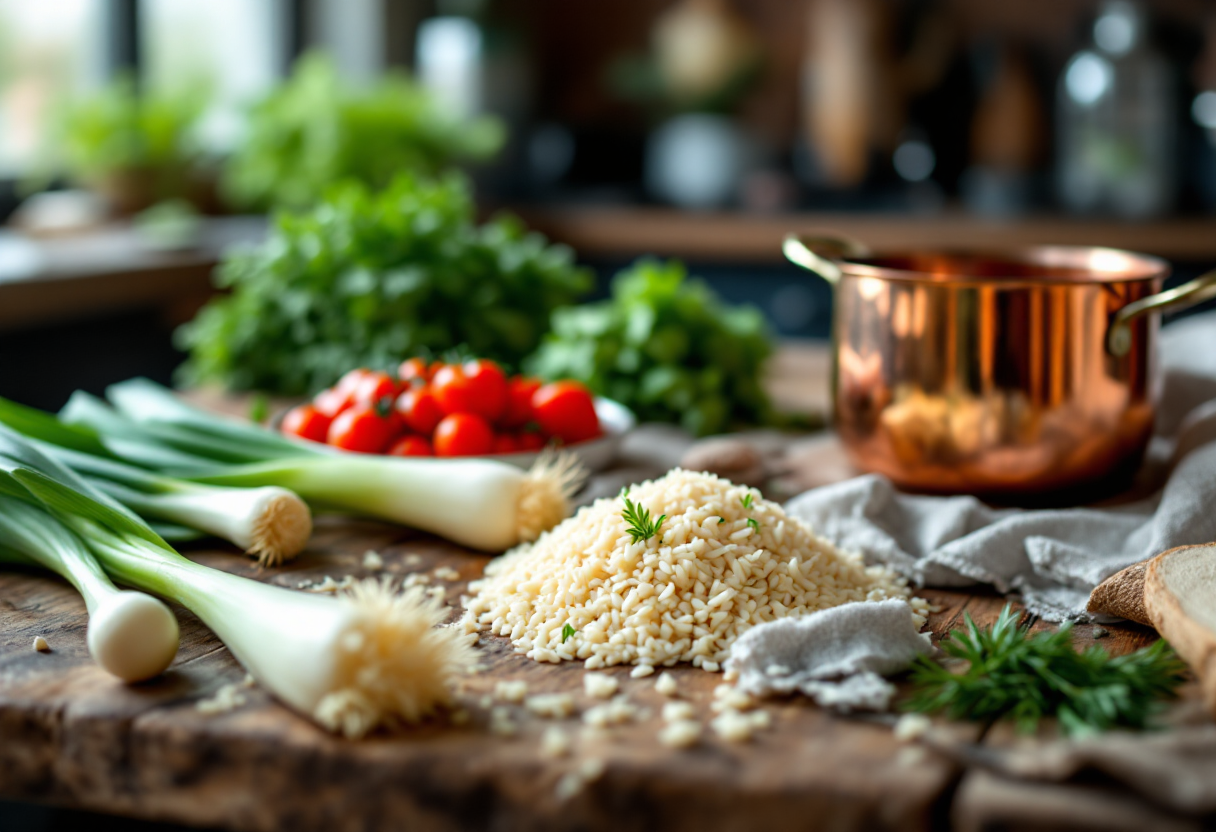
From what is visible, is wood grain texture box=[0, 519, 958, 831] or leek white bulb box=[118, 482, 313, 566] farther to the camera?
leek white bulb box=[118, 482, 313, 566]

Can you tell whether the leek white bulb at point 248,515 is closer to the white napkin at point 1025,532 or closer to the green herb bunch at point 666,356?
the white napkin at point 1025,532

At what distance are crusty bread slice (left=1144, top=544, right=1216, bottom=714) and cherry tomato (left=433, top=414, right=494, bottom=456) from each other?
0.69 metres

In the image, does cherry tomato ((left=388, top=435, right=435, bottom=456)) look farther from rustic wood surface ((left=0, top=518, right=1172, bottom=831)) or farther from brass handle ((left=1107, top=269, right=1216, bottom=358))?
brass handle ((left=1107, top=269, right=1216, bottom=358))

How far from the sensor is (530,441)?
1354mm

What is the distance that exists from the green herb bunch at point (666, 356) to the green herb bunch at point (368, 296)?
138mm

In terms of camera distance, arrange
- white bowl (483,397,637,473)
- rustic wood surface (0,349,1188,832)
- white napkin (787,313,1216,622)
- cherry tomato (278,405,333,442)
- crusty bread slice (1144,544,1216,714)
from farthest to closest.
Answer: cherry tomato (278,405,333,442) < white bowl (483,397,637,473) < white napkin (787,313,1216,622) < crusty bread slice (1144,544,1216,714) < rustic wood surface (0,349,1188,832)

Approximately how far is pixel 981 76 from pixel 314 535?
3327 millimetres

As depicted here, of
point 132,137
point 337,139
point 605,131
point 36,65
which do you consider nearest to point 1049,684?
point 337,139

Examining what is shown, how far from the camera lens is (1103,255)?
138 centimetres

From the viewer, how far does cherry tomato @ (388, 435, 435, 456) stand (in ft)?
4.34

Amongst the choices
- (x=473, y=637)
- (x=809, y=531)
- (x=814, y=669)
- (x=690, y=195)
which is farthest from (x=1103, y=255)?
(x=690, y=195)

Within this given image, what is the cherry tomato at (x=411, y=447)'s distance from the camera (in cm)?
132

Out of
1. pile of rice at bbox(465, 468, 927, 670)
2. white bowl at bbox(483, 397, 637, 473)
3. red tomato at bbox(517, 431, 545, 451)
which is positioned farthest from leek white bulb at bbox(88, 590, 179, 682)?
red tomato at bbox(517, 431, 545, 451)

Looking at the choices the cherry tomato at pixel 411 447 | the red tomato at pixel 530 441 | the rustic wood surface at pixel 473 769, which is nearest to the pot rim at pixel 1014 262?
the red tomato at pixel 530 441
